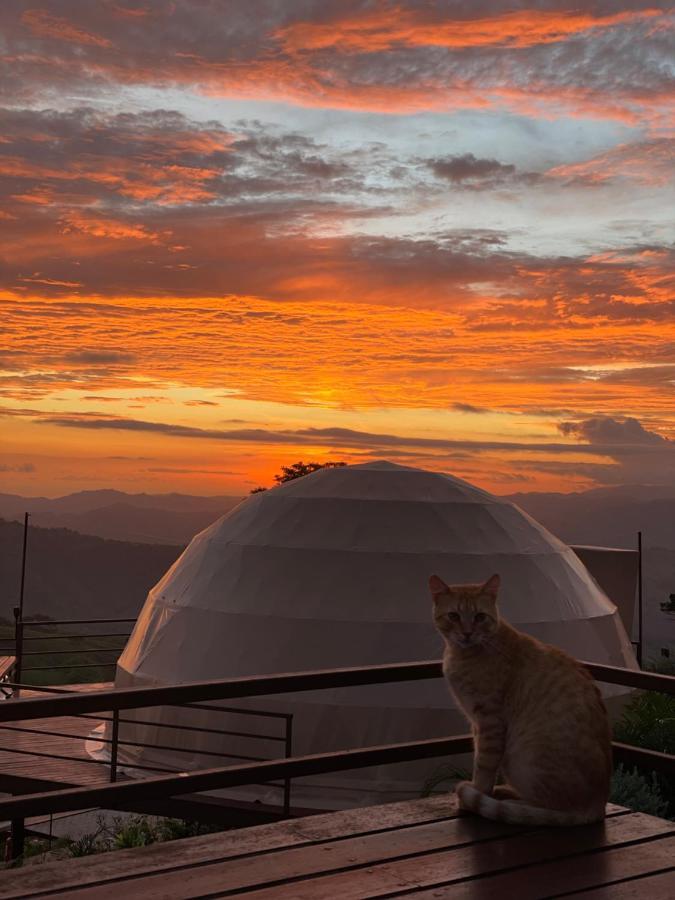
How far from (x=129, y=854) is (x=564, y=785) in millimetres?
2654

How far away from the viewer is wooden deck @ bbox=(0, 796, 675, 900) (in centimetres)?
556

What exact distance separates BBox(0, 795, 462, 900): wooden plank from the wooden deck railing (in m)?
0.29

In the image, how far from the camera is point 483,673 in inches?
283

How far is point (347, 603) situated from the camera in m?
20.6

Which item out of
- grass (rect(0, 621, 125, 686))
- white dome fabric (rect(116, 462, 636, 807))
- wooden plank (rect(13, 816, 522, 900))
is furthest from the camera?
grass (rect(0, 621, 125, 686))

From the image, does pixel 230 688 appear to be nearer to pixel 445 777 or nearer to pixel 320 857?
pixel 320 857

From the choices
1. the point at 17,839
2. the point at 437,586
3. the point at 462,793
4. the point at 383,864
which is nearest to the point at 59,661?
the point at 17,839

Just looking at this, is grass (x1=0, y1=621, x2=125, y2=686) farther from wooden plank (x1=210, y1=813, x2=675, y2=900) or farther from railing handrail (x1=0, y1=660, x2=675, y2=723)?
wooden plank (x1=210, y1=813, x2=675, y2=900)

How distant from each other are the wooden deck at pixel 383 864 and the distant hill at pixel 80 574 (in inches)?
4601

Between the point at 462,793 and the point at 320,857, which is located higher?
the point at 462,793

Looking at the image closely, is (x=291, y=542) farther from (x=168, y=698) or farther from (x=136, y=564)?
(x=136, y=564)

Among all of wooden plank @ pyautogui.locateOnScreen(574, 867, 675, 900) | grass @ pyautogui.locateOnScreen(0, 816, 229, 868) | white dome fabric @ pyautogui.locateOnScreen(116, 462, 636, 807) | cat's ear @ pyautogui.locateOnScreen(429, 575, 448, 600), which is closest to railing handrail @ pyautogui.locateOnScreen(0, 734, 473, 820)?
cat's ear @ pyautogui.locateOnScreen(429, 575, 448, 600)

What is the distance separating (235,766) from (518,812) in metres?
1.77

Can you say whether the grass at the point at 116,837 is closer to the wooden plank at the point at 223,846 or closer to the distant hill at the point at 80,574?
the wooden plank at the point at 223,846
